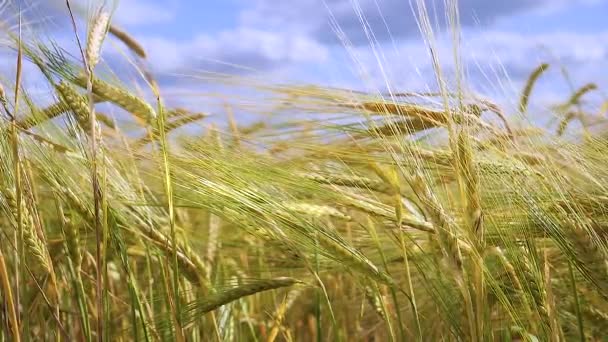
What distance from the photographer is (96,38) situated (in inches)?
45.2

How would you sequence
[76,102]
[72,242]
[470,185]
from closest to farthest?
[470,185] < [76,102] < [72,242]

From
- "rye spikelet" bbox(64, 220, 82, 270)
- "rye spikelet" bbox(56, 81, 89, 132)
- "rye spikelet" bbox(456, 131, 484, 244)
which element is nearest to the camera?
"rye spikelet" bbox(456, 131, 484, 244)

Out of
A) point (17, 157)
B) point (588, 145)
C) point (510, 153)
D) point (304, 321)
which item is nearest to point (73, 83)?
point (17, 157)

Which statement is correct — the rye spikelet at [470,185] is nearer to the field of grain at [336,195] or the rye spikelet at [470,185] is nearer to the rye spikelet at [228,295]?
the field of grain at [336,195]

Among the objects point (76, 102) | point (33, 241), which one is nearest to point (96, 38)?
point (76, 102)

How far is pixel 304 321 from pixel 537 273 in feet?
4.17

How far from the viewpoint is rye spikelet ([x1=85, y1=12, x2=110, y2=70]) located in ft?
3.59

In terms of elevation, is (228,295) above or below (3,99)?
below

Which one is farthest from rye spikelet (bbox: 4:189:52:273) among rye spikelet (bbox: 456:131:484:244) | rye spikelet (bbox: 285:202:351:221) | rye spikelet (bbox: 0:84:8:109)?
rye spikelet (bbox: 456:131:484:244)

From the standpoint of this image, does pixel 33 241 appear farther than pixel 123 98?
No

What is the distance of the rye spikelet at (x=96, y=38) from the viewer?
1094mm

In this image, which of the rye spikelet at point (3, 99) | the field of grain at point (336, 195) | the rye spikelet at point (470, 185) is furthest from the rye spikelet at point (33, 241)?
the rye spikelet at point (470, 185)

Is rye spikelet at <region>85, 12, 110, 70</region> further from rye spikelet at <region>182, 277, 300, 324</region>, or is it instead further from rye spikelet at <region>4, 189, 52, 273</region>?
rye spikelet at <region>182, 277, 300, 324</region>

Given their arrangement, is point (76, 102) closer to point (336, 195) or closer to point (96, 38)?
point (96, 38)
